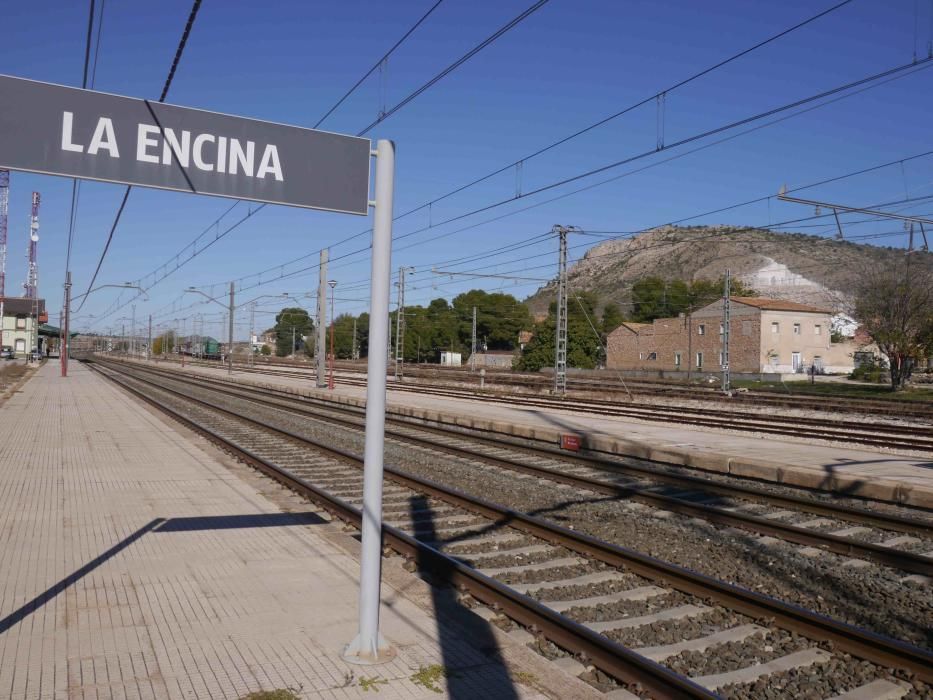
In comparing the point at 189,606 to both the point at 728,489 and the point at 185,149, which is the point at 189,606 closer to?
the point at 185,149

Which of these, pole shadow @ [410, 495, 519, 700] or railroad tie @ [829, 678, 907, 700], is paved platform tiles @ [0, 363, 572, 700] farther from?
railroad tie @ [829, 678, 907, 700]

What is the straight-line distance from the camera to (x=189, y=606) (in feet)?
18.0

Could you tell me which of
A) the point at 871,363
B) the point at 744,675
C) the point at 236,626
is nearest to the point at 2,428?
the point at 236,626

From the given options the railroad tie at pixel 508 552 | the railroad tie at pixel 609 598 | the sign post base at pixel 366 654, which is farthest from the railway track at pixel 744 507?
the sign post base at pixel 366 654

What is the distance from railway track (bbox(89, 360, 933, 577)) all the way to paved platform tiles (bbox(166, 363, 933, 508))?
1.24 m

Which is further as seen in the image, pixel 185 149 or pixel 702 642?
pixel 702 642

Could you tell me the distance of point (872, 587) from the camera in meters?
6.56

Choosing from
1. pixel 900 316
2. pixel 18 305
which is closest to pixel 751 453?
pixel 900 316

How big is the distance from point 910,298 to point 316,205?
48225 mm

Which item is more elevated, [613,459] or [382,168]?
[382,168]

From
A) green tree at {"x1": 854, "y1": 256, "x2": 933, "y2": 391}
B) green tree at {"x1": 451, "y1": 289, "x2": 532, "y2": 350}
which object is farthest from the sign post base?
green tree at {"x1": 451, "y1": 289, "x2": 532, "y2": 350}

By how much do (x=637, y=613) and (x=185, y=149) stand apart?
4.55m

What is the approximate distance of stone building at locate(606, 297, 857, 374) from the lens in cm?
6209

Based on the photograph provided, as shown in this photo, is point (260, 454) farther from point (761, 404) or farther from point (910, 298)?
point (910, 298)
